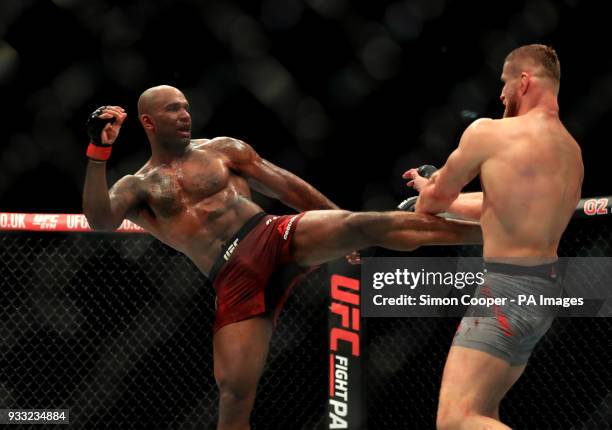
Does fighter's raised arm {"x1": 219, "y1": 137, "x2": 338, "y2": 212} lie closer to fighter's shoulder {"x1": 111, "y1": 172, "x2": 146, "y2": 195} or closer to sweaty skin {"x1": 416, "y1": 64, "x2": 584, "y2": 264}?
fighter's shoulder {"x1": 111, "y1": 172, "x2": 146, "y2": 195}

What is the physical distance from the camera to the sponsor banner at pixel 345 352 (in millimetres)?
3422

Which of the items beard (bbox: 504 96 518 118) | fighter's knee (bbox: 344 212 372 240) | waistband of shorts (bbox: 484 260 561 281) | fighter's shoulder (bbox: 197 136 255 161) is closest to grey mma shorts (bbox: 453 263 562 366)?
waistband of shorts (bbox: 484 260 561 281)

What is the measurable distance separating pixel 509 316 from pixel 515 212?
267 mm

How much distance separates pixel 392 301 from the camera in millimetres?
3422

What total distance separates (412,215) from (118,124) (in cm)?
96

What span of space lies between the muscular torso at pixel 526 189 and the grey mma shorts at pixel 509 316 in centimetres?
4

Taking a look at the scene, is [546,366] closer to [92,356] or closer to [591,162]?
[591,162]

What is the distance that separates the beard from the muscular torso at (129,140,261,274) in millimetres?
1085

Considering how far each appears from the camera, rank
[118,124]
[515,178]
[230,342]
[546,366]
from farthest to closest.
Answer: [546,366]
[230,342]
[118,124]
[515,178]

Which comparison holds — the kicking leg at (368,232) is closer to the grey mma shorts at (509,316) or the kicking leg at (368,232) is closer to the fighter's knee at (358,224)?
the fighter's knee at (358,224)

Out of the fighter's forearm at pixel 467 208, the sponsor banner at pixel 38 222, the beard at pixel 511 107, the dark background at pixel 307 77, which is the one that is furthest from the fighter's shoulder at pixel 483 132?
the sponsor banner at pixel 38 222

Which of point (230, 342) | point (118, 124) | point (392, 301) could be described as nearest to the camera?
point (118, 124)

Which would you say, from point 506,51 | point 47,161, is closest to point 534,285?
point 506,51

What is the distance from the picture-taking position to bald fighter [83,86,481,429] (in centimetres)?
273
